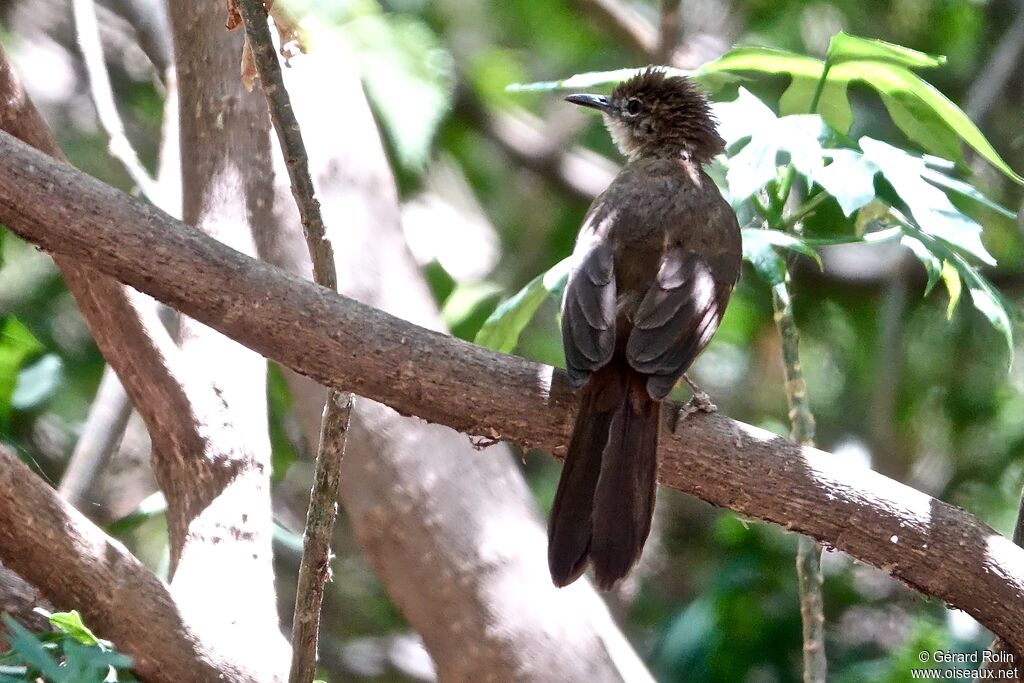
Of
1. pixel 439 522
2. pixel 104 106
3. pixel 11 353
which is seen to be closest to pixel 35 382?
pixel 11 353

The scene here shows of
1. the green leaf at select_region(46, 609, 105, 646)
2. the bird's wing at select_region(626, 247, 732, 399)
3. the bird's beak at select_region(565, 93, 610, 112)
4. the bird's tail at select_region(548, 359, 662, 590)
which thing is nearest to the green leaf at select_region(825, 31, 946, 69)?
the bird's wing at select_region(626, 247, 732, 399)

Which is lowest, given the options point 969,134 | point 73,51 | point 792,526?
point 792,526

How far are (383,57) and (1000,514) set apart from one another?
11.2 ft

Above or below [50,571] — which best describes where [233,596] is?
above

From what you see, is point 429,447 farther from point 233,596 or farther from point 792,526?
point 792,526

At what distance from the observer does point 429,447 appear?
13.5 ft

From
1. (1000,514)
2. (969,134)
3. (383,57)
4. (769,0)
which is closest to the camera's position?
(969,134)

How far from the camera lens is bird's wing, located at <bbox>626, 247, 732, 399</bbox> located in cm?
298

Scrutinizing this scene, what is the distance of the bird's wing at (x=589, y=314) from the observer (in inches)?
112

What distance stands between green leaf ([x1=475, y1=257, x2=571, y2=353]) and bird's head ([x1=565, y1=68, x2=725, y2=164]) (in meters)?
0.90

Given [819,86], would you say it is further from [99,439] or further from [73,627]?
[99,439]

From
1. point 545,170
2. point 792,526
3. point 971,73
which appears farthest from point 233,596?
point 971,73

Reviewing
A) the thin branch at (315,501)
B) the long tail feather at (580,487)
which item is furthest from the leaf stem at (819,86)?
the thin branch at (315,501)

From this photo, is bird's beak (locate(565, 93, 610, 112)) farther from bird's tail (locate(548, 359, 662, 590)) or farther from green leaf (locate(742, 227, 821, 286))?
bird's tail (locate(548, 359, 662, 590))
